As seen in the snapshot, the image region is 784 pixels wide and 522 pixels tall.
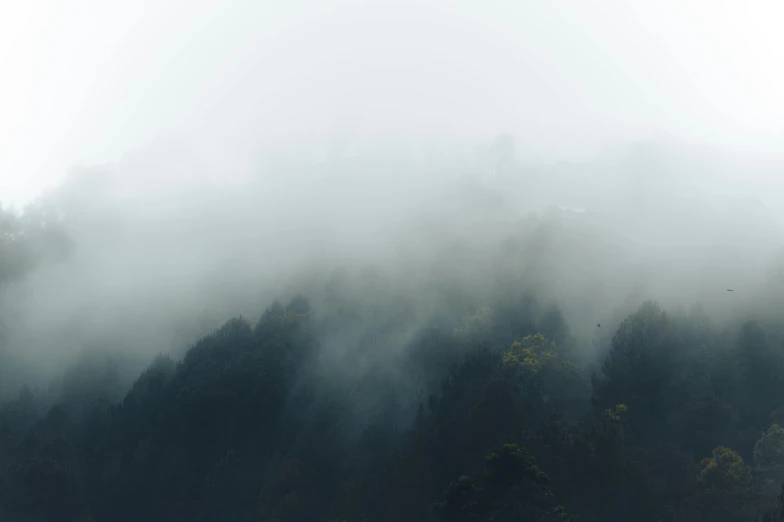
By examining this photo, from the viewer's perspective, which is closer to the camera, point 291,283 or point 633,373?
point 633,373

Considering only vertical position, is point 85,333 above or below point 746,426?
above

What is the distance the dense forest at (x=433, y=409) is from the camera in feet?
299

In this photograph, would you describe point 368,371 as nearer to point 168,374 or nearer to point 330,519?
point 330,519

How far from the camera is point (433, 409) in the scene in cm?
12125

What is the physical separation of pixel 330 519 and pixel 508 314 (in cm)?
5010

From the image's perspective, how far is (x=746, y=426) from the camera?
336 ft

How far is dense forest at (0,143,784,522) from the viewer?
9125 centimetres

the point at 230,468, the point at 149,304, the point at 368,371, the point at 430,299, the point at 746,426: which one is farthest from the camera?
the point at 149,304

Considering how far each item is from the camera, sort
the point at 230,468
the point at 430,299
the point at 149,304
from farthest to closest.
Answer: the point at 149,304 < the point at 430,299 < the point at 230,468

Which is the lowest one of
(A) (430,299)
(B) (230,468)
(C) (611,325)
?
(C) (611,325)

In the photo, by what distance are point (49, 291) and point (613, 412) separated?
154152 millimetres

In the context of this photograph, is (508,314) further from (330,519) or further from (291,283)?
(291,283)

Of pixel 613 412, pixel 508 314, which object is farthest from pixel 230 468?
pixel 613 412

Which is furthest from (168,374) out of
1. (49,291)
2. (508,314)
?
(508,314)
